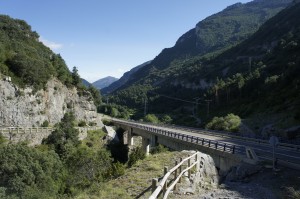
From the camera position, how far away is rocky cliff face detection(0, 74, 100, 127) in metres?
55.6

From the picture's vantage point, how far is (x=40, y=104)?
6494cm

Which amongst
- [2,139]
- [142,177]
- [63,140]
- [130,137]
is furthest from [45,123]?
[142,177]

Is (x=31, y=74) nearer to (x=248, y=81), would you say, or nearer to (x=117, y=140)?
(x=117, y=140)

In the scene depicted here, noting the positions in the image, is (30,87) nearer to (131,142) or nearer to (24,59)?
(24,59)

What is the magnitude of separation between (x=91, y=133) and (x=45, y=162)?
31.5m

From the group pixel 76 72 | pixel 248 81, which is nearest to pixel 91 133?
pixel 76 72

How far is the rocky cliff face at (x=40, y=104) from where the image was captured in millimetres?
55562

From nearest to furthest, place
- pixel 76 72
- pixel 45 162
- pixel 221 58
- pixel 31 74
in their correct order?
pixel 45 162
pixel 31 74
pixel 76 72
pixel 221 58

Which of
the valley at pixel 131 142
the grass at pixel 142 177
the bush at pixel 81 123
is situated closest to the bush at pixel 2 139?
the valley at pixel 131 142

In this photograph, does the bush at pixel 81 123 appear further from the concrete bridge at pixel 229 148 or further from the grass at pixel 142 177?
the grass at pixel 142 177

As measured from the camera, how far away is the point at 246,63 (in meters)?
147

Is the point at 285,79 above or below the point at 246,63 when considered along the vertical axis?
below

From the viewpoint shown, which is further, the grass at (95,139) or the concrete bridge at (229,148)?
the grass at (95,139)

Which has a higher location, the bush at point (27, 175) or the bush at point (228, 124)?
the bush at point (228, 124)
